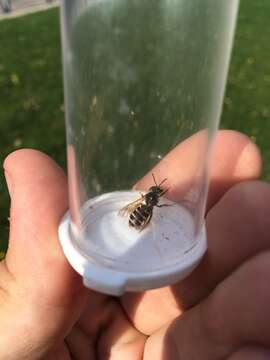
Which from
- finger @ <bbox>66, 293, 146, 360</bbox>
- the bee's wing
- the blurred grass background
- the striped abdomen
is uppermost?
the striped abdomen

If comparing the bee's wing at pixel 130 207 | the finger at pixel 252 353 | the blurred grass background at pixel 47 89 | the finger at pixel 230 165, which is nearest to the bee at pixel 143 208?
the bee's wing at pixel 130 207

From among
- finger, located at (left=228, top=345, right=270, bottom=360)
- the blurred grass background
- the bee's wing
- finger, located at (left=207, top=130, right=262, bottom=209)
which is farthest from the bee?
the blurred grass background

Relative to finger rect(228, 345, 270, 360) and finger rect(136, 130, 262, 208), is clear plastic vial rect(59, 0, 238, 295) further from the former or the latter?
finger rect(228, 345, 270, 360)

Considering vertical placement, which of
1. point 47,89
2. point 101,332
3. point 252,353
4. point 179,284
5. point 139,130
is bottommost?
point 47,89

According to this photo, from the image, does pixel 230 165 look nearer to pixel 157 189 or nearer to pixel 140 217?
pixel 157 189

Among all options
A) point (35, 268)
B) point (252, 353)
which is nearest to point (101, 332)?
point (35, 268)

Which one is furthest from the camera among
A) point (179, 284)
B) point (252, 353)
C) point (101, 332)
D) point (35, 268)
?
point (101, 332)
